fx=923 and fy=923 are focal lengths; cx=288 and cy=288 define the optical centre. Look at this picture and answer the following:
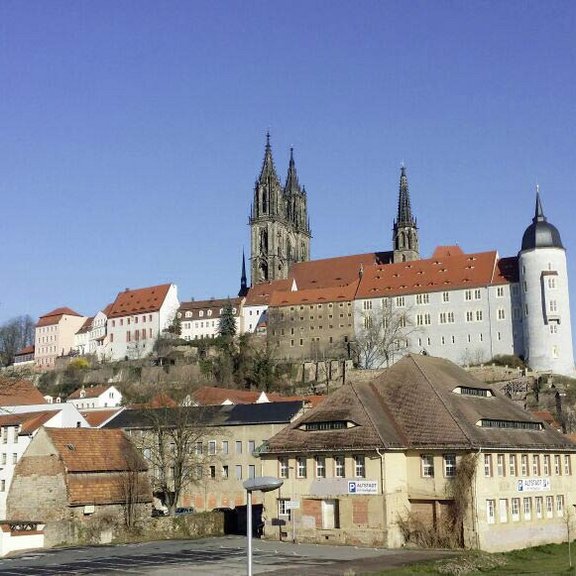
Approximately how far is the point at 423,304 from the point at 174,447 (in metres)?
74.0

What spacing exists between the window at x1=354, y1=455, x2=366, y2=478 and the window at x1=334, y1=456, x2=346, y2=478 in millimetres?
733

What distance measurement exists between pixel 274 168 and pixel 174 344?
4765 cm

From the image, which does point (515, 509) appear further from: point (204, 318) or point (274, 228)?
point (274, 228)

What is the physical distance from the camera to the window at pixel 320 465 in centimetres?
4578

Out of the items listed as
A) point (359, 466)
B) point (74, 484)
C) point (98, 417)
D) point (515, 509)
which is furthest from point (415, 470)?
point (98, 417)

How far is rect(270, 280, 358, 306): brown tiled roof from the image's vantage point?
142 meters

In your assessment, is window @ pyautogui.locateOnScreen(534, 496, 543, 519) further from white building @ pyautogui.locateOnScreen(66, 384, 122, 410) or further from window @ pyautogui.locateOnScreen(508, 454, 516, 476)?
white building @ pyautogui.locateOnScreen(66, 384, 122, 410)

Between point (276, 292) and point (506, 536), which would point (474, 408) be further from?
point (276, 292)

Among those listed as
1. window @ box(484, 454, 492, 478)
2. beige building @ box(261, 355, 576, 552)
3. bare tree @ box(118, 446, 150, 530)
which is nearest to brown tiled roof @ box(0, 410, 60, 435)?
bare tree @ box(118, 446, 150, 530)

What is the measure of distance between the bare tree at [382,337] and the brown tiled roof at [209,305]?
1079 inches

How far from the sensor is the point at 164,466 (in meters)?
60.2

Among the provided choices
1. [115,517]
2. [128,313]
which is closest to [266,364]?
[128,313]

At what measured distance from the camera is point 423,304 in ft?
438

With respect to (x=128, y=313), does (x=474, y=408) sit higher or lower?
lower
